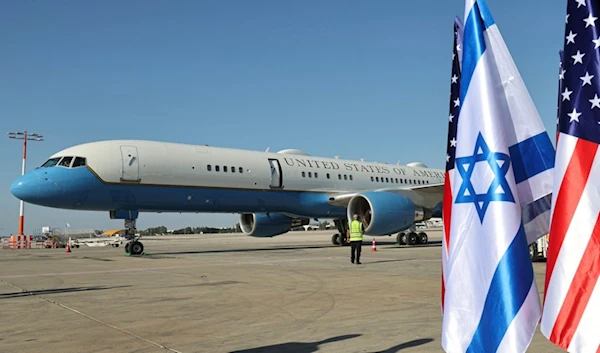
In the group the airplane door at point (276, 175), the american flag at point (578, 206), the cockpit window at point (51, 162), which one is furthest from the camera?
the airplane door at point (276, 175)

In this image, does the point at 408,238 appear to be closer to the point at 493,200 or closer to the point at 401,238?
the point at 401,238

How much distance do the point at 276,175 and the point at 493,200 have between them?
19.3m

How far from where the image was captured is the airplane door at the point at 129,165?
1800 centimetres

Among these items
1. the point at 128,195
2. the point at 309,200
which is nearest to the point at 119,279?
the point at 128,195

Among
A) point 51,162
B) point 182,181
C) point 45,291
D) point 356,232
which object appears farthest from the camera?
point 182,181

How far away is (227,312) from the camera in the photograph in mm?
6766

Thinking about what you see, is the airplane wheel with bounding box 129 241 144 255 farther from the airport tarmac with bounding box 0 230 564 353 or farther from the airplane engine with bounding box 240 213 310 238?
the airport tarmac with bounding box 0 230 564 353

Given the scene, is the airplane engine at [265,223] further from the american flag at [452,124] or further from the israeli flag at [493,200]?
the israeli flag at [493,200]

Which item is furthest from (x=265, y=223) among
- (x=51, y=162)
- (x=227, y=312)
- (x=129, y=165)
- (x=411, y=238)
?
(x=227, y=312)

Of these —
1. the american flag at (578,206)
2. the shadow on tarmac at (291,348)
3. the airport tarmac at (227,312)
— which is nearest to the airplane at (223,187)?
the airport tarmac at (227,312)

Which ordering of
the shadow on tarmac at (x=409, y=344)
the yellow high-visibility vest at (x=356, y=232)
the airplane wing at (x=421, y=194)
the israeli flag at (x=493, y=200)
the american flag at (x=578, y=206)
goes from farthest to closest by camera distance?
1. the airplane wing at (x=421, y=194)
2. the yellow high-visibility vest at (x=356, y=232)
3. the shadow on tarmac at (x=409, y=344)
4. the israeli flag at (x=493, y=200)
5. the american flag at (x=578, y=206)

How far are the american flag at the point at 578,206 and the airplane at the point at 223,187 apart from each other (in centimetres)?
1684

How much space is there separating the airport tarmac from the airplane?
20.0ft

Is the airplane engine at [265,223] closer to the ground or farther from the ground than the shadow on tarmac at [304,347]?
farther from the ground
